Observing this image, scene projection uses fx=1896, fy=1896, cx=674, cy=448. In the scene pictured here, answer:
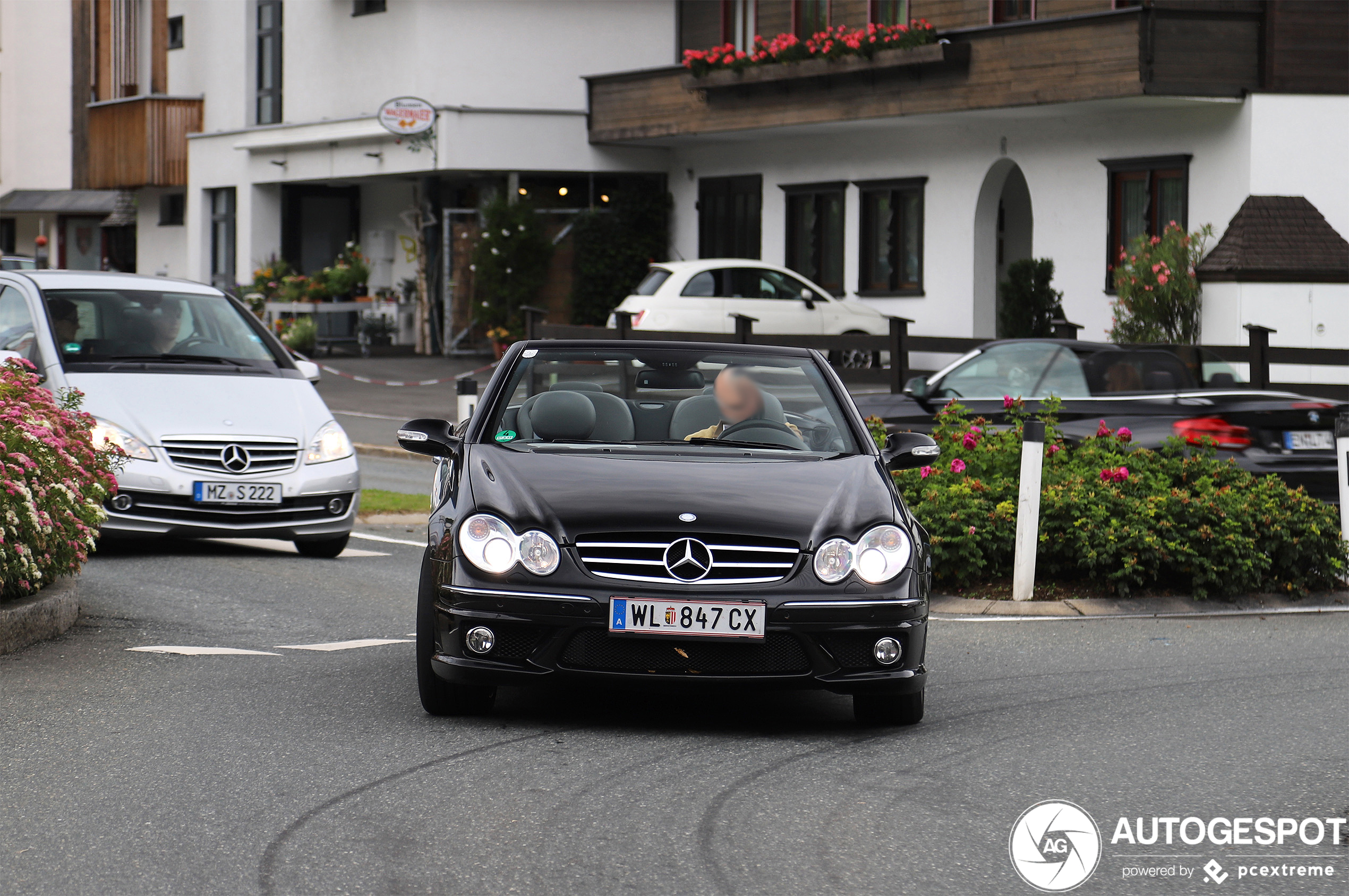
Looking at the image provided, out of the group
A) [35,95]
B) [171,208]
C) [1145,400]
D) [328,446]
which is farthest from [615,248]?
[35,95]

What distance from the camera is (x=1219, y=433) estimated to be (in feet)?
39.6

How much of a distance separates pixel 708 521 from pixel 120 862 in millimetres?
2298

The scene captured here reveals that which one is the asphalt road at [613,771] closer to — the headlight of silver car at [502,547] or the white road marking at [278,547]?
the headlight of silver car at [502,547]

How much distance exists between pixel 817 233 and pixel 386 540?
1802cm

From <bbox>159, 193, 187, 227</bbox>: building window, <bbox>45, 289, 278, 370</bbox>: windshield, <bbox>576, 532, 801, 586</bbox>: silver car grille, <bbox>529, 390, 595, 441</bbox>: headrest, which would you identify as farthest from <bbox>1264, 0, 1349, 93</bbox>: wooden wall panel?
<bbox>159, 193, 187, 227</bbox>: building window

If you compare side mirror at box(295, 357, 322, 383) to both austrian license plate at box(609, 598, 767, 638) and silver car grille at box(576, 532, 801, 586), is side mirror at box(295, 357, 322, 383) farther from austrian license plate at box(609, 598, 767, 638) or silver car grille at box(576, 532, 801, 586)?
austrian license plate at box(609, 598, 767, 638)

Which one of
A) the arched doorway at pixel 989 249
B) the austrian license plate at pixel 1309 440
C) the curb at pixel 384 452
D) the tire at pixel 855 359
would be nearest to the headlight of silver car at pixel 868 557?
the austrian license plate at pixel 1309 440

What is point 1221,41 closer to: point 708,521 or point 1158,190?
point 1158,190

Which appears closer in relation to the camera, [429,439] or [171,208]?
[429,439]

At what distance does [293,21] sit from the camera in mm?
37156

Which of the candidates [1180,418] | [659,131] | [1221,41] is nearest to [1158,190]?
[1221,41]

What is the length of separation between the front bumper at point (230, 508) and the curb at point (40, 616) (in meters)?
2.28

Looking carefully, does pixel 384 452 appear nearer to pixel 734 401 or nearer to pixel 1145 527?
pixel 1145 527

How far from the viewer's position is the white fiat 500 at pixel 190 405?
1134 cm
